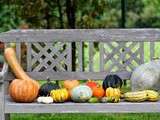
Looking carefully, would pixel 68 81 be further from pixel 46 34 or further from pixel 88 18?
pixel 88 18

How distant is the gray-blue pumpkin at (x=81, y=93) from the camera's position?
486 cm

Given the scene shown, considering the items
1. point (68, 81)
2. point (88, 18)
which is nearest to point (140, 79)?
point (68, 81)

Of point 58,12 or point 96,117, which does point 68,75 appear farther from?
point 58,12

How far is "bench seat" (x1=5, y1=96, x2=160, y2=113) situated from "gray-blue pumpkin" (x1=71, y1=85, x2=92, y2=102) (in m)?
0.07

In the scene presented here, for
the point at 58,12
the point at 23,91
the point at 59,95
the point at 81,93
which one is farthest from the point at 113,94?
the point at 58,12

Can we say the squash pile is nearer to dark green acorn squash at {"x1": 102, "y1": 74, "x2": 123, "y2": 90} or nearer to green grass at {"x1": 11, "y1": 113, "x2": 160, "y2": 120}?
dark green acorn squash at {"x1": 102, "y1": 74, "x2": 123, "y2": 90}

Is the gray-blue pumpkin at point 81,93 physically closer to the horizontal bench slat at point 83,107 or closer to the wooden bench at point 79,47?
the horizontal bench slat at point 83,107

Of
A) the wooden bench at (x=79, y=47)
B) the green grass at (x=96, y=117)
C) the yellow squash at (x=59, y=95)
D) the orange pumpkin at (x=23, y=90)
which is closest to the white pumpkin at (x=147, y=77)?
the wooden bench at (x=79, y=47)

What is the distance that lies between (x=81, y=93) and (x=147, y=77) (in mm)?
736

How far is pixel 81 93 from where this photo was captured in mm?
4844

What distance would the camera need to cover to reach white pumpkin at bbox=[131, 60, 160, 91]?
5.25m

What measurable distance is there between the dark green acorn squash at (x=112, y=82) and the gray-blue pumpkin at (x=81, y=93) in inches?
9.4

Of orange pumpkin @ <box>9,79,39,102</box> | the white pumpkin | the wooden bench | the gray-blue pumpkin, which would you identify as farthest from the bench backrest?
the gray-blue pumpkin

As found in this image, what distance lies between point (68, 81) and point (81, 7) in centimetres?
249
